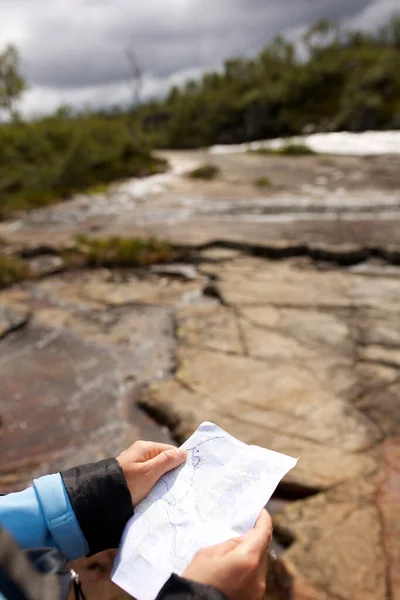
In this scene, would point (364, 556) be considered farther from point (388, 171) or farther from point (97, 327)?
point (388, 171)

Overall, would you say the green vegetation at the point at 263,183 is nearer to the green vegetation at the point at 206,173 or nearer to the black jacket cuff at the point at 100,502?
the green vegetation at the point at 206,173

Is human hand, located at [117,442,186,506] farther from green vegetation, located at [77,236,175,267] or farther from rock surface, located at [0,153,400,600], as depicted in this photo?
green vegetation, located at [77,236,175,267]

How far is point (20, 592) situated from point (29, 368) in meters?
2.95

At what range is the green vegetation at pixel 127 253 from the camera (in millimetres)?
5535

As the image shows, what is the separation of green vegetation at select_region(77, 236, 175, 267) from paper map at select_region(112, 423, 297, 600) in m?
4.45

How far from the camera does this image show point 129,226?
7.41 m

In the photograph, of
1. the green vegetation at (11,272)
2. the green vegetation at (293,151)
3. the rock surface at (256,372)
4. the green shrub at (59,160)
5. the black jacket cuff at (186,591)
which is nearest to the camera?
the black jacket cuff at (186,591)

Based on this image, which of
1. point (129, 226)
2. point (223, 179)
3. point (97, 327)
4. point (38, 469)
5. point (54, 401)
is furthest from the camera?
point (223, 179)

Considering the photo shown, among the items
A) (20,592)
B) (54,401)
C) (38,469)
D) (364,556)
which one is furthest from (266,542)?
(54,401)

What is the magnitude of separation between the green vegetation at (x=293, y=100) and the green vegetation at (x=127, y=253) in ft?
78.7

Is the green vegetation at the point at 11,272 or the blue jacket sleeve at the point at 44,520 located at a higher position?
the blue jacket sleeve at the point at 44,520

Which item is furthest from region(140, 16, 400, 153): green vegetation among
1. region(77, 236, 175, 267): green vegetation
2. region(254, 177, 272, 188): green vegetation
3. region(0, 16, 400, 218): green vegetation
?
region(77, 236, 175, 267): green vegetation

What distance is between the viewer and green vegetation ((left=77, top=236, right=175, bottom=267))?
5.54 m

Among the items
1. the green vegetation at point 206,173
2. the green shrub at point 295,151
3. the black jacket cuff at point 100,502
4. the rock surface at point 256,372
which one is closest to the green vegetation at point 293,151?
the green shrub at point 295,151
